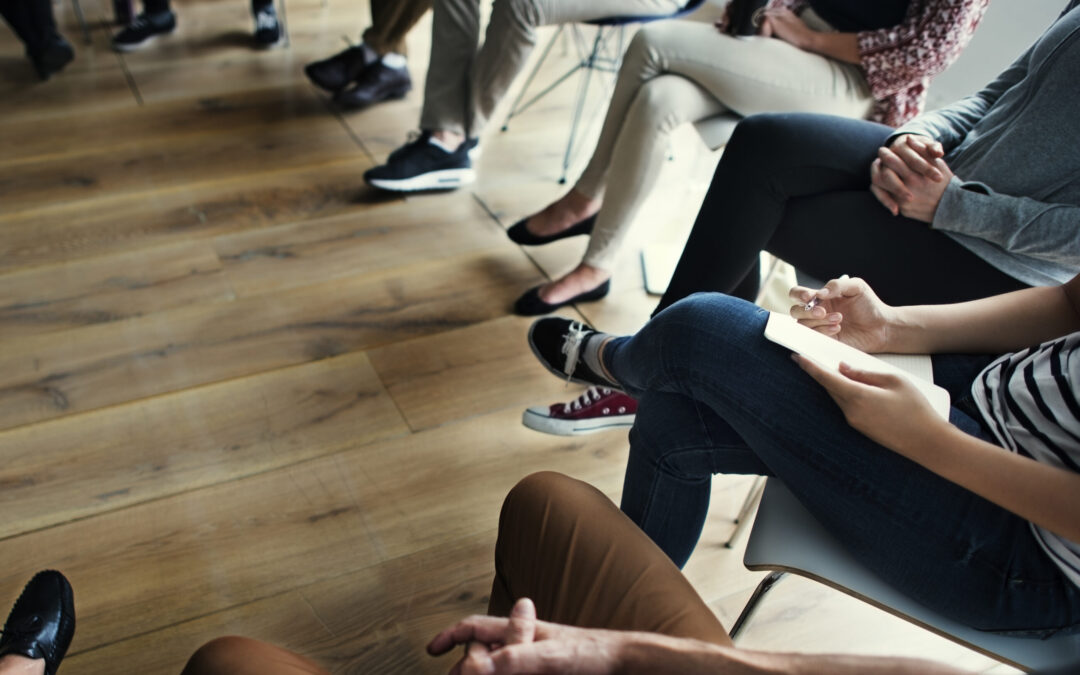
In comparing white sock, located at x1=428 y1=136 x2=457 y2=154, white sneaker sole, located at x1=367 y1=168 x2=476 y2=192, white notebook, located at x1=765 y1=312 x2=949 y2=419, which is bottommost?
white sneaker sole, located at x1=367 y1=168 x2=476 y2=192

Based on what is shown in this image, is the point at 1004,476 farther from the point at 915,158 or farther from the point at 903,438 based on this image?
the point at 915,158

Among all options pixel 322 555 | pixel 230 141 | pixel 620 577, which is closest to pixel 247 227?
pixel 230 141

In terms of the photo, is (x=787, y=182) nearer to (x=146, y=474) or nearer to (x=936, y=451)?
(x=936, y=451)

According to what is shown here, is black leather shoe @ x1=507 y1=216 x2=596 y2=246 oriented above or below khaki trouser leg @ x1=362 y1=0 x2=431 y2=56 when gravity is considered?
below

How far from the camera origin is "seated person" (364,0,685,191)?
2105mm

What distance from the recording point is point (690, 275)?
146cm

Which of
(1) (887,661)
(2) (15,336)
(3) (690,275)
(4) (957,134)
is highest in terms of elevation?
(4) (957,134)

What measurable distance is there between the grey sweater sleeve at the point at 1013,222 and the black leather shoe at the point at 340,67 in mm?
1889

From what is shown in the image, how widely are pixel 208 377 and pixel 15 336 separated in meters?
0.41

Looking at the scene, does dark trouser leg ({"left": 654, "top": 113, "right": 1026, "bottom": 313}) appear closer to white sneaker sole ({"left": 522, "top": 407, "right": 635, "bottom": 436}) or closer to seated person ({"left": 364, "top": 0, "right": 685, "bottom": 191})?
white sneaker sole ({"left": 522, "top": 407, "right": 635, "bottom": 436})

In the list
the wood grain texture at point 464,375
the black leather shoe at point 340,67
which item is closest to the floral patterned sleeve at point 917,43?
the wood grain texture at point 464,375

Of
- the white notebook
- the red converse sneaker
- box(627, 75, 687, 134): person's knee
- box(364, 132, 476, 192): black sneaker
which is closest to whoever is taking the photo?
→ the white notebook

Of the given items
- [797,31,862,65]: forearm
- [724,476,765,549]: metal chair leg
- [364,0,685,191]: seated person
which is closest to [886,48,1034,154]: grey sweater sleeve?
[797,31,862,65]: forearm

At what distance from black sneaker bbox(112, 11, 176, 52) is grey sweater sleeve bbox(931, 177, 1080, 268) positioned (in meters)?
2.56
